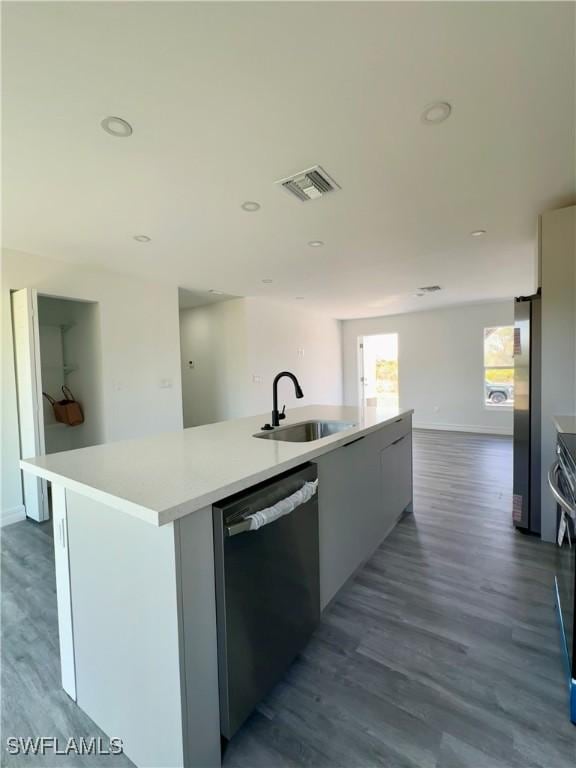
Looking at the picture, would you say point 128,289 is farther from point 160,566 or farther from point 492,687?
point 492,687

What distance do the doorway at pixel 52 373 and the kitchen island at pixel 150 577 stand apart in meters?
2.03

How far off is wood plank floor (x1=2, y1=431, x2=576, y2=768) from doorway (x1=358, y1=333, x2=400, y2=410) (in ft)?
19.4

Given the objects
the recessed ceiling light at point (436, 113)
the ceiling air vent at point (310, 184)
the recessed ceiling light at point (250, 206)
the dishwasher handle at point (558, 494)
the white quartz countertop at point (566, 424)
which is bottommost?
the dishwasher handle at point (558, 494)

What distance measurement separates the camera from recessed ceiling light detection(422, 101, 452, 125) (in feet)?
5.05

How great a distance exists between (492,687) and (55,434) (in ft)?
16.0

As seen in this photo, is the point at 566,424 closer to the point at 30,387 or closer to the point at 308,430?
the point at 308,430

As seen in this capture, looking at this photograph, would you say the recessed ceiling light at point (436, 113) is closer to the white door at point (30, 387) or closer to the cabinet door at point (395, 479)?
the cabinet door at point (395, 479)

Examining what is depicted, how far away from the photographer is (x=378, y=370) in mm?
8727

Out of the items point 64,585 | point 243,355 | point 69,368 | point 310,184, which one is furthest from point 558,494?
point 69,368

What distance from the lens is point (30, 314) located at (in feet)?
9.78

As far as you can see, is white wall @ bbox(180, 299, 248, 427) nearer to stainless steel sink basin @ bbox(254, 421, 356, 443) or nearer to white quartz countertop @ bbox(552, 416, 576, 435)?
stainless steel sink basin @ bbox(254, 421, 356, 443)

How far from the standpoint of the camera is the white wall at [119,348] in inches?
123

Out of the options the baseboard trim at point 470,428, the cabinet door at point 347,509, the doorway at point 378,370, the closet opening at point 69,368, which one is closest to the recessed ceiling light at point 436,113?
the cabinet door at point 347,509

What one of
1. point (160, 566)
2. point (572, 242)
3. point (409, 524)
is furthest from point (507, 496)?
point (160, 566)
